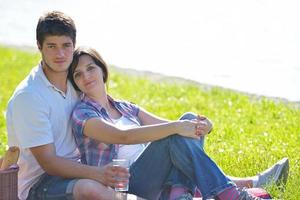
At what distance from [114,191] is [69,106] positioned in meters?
0.63

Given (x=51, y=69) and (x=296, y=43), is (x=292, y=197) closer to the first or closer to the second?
(x=51, y=69)

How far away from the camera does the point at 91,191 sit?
15.7 feet

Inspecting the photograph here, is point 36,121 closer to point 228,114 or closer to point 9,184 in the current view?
point 9,184

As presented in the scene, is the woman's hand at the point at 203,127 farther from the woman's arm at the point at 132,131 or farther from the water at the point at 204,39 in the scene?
the water at the point at 204,39

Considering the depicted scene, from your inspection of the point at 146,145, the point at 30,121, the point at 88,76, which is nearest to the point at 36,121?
the point at 30,121

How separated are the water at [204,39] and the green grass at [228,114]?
0.42 m

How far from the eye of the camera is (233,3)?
1120cm

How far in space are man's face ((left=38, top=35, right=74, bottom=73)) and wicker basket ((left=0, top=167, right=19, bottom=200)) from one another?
2.14ft

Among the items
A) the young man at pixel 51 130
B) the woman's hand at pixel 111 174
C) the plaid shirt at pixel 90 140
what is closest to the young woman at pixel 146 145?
the plaid shirt at pixel 90 140

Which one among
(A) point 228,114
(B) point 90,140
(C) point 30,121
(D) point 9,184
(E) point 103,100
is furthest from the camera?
(A) point 228,114

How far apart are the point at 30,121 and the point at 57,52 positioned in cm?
43

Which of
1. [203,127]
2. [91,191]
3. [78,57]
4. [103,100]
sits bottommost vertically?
[91,191]

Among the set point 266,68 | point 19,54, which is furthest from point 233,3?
point 19,54

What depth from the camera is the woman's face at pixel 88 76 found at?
16.9 ft
